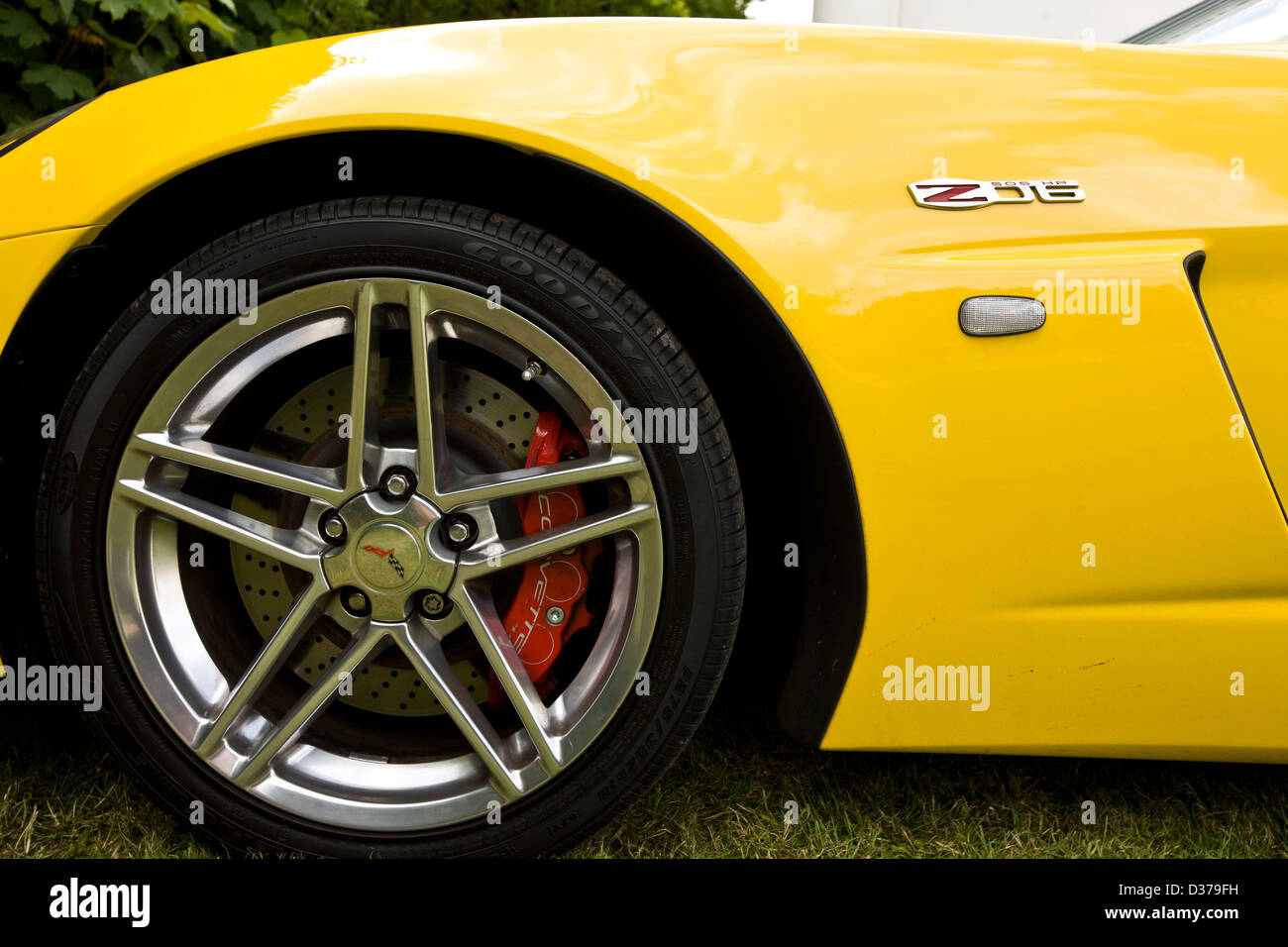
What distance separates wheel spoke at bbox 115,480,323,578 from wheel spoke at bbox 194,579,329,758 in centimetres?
4

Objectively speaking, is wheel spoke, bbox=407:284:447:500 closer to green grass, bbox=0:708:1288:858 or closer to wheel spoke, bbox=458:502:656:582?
wheel spoke, bbox=458:502:656:582

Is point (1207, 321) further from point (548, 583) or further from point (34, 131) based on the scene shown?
point (34, 131)

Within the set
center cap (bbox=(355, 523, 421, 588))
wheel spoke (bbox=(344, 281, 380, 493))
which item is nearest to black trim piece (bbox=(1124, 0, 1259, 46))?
wheel spoke (bbox=(344, 281, 380, 493))

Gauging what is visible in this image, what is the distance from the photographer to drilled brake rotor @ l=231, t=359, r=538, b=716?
1.40 meters

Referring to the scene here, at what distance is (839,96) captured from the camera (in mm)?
1213

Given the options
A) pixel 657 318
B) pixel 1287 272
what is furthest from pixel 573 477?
pixel 1287 272

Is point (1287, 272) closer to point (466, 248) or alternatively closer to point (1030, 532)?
point (1030, 532)

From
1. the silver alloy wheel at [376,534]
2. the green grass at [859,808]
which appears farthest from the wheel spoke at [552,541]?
the green grass at [859,808]

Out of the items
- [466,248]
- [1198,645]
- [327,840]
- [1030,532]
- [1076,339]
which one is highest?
[466,248]

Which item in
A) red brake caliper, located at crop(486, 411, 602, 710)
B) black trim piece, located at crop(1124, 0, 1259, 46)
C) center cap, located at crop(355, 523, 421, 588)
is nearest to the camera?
center cap, located at crop(355, 523, 421, 588)

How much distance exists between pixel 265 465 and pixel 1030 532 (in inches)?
41.7

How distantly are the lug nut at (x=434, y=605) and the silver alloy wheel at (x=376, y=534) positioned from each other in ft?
0.05

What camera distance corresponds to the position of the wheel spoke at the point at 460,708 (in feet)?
4.17

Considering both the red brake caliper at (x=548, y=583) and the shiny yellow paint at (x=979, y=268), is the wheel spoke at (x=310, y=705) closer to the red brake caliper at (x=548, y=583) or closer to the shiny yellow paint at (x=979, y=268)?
the red brake caliper at (x=548, y=583)
